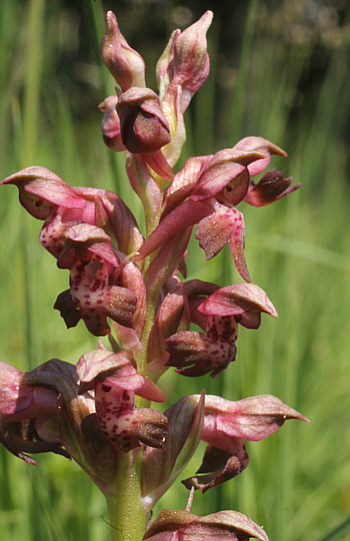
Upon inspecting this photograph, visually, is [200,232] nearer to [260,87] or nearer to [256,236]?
[256,236]

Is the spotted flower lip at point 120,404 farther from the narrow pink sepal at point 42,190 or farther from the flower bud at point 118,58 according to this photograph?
the flower bud at point 118,58

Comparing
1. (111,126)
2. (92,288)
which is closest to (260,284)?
(111,126)

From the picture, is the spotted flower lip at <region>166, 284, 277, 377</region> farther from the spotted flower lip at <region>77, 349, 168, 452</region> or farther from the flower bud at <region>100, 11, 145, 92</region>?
the flower bud at <region>100, 11, 145, 92</region>

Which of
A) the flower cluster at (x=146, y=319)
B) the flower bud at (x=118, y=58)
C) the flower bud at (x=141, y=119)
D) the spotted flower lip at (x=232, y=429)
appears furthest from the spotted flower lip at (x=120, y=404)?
the flower bud at (x=118, y=58)

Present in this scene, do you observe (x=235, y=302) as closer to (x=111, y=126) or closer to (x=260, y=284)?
(x=111, y=126)

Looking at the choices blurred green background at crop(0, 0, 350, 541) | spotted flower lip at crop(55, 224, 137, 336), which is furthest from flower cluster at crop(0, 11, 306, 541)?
blurred green background at crop(0, 0, 350, 541)

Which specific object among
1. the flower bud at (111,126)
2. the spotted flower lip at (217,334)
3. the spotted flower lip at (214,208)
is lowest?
the spotted flower lip at (217,334)
